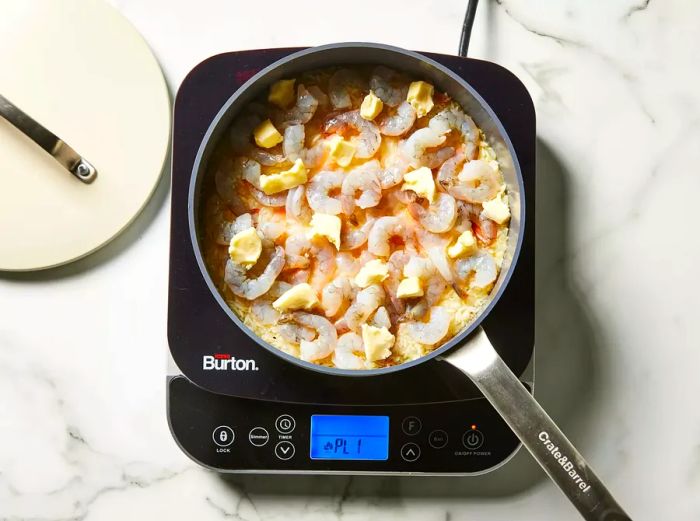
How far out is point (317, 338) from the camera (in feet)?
2.61

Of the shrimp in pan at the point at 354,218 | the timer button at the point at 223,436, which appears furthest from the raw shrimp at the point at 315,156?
the timer button at the point at 223,436

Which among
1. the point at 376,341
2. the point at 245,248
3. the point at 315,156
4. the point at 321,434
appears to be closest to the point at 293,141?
the point at 315,156

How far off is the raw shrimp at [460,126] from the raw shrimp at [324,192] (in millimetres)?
120

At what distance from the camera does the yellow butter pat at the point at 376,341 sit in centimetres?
77

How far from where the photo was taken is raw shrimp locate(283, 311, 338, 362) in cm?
78

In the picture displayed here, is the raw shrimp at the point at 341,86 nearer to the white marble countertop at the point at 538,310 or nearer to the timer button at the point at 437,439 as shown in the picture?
the white marble countertop at the point at 538,310

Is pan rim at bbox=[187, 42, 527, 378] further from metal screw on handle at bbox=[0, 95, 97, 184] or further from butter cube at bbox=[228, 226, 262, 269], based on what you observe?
metal screw on handle at bbox=[0, 95, 97, 184]

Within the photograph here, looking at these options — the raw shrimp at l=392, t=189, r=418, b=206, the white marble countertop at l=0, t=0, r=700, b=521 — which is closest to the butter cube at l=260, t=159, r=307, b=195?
the raw shrimp at l=392, t=189, r=418, b=206

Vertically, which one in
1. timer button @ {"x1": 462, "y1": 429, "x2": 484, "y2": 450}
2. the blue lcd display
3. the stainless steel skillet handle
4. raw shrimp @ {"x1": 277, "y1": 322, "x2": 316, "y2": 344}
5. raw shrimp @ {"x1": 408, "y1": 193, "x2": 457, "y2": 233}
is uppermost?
raw shrimp @ {"x1": 408, "y1": 193, "x2": 457, "y2": 233}

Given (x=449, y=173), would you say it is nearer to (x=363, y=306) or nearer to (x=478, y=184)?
(x=478, y=184)

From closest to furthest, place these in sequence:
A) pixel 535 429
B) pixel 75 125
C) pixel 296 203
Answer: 1. pixel 535 429
2. pixel 296 203
3. pixel 75 125

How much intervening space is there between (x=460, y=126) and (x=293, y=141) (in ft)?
0.60

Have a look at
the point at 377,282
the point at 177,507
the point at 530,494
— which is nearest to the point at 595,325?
the point at 530,494

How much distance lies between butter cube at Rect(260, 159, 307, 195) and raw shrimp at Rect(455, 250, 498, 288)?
190mm
